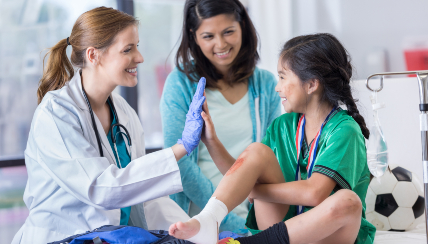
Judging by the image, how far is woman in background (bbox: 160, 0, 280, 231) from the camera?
5.76 ft

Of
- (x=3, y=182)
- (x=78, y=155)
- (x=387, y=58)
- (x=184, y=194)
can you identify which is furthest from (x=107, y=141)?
(x=387, y=58)

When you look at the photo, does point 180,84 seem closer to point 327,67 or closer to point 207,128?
point 207,128

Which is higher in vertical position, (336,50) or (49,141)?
(336,50)

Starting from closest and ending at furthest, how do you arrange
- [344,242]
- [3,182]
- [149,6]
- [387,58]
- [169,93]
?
[344,242] < [169,93] < [3,182] < [387,58] < [149,6]

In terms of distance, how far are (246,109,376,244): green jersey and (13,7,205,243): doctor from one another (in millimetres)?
384

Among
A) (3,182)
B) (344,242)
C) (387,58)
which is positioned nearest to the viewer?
(344,242)

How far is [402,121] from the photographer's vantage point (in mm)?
1849

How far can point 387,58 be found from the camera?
249 cm

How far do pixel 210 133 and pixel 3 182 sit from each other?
5.03 feet

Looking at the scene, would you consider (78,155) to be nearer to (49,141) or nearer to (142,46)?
(49,141)

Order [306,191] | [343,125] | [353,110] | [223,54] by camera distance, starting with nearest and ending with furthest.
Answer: [306,191] < [343,125] < [353,110] < [223,54]

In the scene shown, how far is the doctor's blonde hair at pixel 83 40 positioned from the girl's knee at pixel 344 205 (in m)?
0.94

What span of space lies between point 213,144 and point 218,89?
51 cm

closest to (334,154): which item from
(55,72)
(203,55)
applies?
(203,55)
